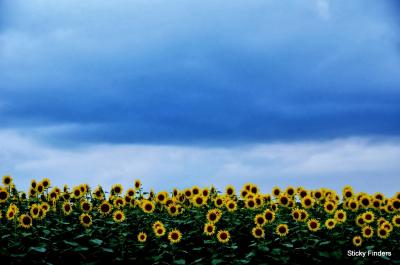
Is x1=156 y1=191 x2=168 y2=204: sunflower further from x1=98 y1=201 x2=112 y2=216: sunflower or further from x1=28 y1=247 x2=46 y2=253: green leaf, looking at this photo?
x1=28 y1=247 x2=46 y2=253: green leaf

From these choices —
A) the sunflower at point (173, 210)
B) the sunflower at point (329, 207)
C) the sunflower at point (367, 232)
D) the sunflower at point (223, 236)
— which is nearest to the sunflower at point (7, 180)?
the sunflower at point (173, 210)

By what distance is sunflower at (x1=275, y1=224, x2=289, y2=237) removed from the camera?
10930 mm

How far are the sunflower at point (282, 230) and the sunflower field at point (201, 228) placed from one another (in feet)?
0.06

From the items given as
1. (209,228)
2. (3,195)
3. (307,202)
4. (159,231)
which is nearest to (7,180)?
(3,195)

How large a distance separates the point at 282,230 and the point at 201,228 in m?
1.73

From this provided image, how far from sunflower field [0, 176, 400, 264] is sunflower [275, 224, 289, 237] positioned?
2cm

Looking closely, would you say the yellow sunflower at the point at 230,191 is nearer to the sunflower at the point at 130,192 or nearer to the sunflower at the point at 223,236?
the sunflower at the point at 130,192

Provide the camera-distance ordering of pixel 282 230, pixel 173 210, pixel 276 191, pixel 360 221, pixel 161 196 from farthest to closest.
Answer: pixel 276 191 → pixel 161 196 → pixel 173 210 → pixel 360 221 → pixel 282 230

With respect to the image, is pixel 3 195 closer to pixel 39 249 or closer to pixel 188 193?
pixel 39 249

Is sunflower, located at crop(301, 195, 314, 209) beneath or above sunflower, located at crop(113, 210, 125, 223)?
above

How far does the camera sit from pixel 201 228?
38.2ft

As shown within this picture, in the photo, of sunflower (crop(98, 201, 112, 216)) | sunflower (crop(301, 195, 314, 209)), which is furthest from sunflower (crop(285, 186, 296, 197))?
sunflower (crop(98, 201, 112, 216))

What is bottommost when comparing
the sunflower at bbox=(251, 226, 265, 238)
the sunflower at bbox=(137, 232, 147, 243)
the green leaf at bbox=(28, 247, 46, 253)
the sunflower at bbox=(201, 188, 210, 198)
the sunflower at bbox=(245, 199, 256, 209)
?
the green leaf at bbox=(28, 247, 46, 253)

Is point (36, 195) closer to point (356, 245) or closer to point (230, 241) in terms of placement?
point (230, 241)
